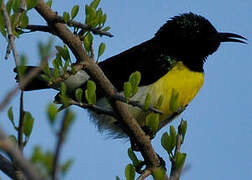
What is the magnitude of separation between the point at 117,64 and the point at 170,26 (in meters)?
1.00

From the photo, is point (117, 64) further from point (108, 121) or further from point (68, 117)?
point (68, 117)

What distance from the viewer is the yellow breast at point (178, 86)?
185 inches

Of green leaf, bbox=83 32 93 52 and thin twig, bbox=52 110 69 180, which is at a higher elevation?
thin twig, bbox=52 110 69 180

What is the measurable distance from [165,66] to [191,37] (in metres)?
0.82

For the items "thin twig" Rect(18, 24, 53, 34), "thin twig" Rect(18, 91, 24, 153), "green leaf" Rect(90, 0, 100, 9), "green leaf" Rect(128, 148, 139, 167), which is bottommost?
"green leaf" Rect(128, 148, 139, 167)

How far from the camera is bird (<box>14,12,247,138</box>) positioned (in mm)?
4758

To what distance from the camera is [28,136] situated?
2.00 metres

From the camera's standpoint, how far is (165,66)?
5.05m

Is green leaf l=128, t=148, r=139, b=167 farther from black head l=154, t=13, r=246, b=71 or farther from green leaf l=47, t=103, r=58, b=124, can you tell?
black head l=154, t=13, r=246, b=71

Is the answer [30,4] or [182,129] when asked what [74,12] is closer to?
[30,4]

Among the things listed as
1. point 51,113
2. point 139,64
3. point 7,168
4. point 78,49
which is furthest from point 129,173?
point 139,64

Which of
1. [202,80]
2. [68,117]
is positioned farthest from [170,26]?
[68,117]

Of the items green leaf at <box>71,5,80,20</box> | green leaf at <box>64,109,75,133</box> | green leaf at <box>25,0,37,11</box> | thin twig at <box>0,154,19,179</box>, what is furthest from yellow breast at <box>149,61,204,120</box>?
green leaf at <box>64,109,75,133</box>

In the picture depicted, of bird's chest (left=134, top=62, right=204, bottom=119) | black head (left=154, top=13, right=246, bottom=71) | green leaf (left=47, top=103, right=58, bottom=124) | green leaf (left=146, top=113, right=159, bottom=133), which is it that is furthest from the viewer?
black head (left=154, top=13, right=246, bottom=71)
